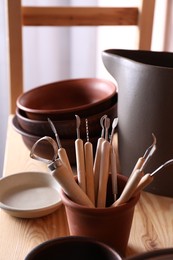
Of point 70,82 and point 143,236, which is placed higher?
point 70,82

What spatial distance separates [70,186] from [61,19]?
590mm

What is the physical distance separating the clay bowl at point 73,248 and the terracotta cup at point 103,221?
0.11ft

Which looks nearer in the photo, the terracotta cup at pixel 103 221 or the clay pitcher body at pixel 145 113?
the terracotta cup at pixel 103 221

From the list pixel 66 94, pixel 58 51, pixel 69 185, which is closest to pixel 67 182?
pixel 69 185

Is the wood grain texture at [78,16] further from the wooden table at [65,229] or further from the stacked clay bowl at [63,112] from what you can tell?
the wooden table at [65,229]

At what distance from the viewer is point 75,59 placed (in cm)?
148

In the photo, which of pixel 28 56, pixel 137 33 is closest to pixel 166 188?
pixel 137 33

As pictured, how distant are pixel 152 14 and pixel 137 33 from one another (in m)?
0.06

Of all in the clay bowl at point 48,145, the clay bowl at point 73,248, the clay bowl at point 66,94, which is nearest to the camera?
the clay bowl at point 73,248

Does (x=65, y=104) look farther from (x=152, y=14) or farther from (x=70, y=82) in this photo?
(x=152, y=14)

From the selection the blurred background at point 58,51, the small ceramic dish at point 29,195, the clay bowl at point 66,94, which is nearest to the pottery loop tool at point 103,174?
the small ceramic dish at point 29,195

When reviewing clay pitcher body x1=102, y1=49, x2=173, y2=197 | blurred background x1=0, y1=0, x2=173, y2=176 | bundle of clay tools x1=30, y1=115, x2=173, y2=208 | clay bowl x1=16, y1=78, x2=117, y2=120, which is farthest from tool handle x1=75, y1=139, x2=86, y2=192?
blurred background x1=0, y1=0, x2=173, y2=176

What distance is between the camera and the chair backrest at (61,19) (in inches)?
37.1

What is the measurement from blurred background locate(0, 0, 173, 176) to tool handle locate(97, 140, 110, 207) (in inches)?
29.7
